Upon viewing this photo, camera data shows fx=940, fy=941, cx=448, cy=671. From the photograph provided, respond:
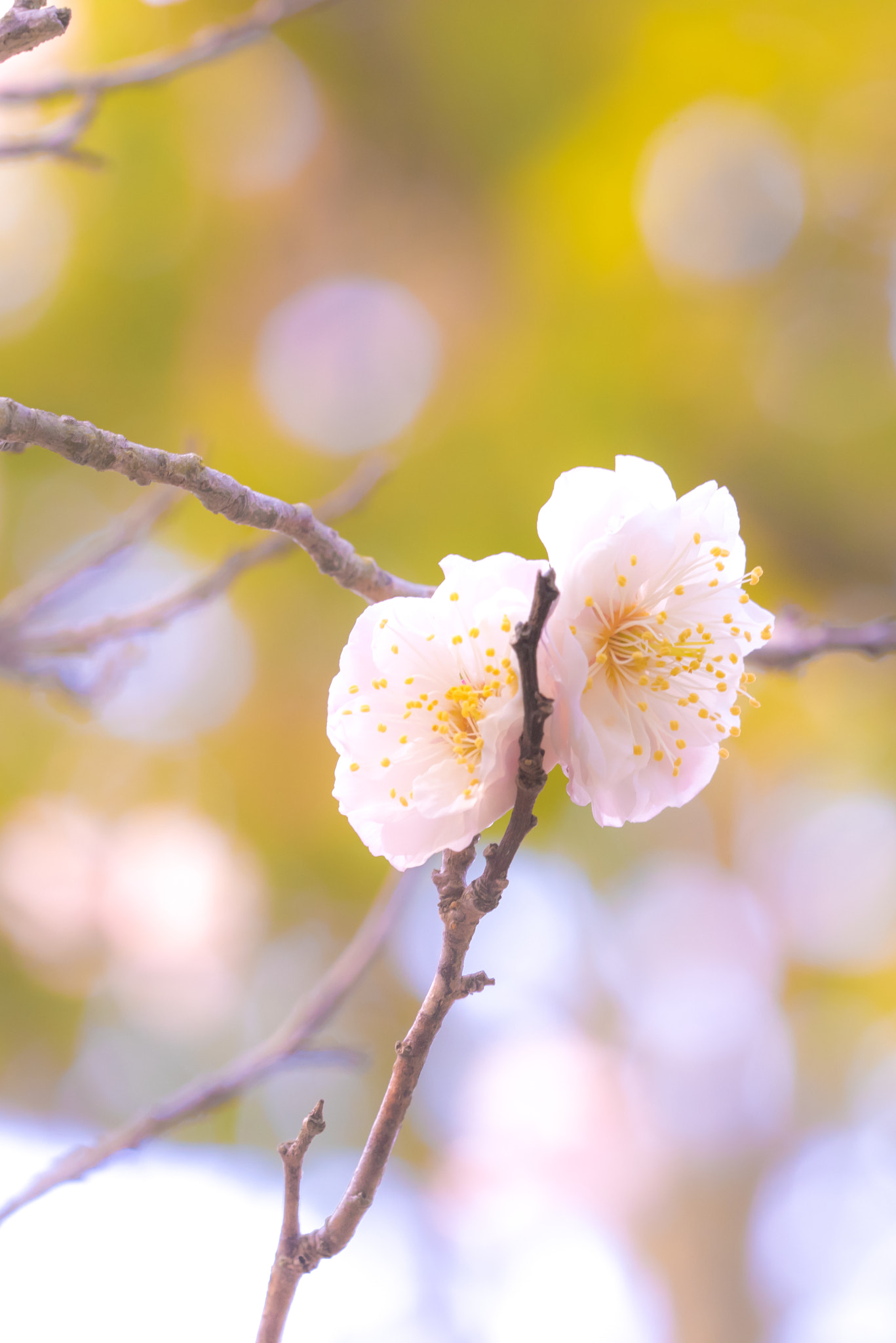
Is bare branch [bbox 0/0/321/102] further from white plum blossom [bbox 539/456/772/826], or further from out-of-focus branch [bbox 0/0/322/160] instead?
white plum blossom [bbox 539/456/772/826]

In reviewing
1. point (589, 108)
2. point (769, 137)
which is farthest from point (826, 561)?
point (589, 108)

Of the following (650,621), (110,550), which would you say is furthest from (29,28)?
(110,550)

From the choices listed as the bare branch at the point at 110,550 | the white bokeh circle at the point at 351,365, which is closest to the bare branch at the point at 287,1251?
the bare branch at the point at 110,550

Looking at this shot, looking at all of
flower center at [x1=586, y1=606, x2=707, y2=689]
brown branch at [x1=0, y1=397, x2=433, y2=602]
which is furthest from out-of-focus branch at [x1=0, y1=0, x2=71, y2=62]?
flower center at [x1=586, y1=606, x2=707, y2=689]

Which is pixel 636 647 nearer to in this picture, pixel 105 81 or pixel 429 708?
pixel 429 708

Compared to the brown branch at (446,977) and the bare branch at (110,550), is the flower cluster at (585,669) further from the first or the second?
the bare branch at (110,550)
